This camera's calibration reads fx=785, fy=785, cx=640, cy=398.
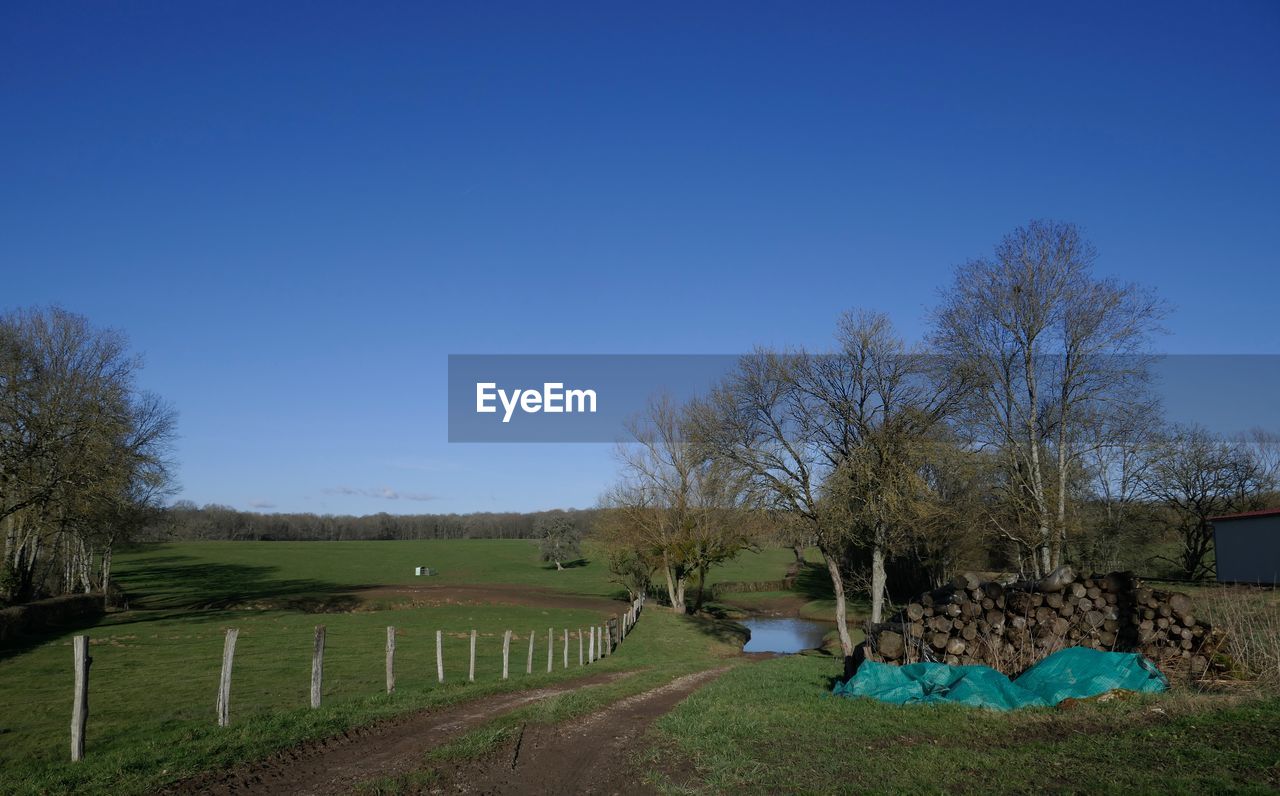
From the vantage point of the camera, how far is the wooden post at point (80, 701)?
9758mm

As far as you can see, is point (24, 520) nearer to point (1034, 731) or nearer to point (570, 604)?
point (570, 604)

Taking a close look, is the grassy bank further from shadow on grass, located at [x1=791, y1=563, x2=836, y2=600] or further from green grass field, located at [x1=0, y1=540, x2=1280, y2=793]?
shadow on grass, located at [x1=791, y1=563, x2=836, y2=600]

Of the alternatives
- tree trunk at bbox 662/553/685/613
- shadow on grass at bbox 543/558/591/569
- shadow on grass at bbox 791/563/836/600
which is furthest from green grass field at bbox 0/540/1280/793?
shadow on grass at bbox 543/558/591/569

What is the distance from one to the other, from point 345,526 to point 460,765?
16707 cm

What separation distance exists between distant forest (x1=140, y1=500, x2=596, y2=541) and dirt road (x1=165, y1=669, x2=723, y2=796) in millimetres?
130042

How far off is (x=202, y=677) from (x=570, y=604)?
1340 inches

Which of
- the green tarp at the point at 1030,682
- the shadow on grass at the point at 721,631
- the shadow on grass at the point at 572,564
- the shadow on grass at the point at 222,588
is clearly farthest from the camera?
the shadow on grass at the point at 572,564

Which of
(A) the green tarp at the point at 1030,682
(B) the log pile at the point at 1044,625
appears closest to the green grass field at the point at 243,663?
(B) the log pile at the point at 1044,625

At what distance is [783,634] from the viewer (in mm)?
44156

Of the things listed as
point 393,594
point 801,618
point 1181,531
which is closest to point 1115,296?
point 1181,531

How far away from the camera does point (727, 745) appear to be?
9.31m

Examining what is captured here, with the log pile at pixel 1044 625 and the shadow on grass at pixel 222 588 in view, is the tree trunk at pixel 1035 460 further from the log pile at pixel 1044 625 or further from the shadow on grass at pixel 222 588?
the shadow on grass at pixel 222 588

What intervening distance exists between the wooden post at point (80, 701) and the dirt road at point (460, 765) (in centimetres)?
263

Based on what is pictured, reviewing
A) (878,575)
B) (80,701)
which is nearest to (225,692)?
(80,701)
